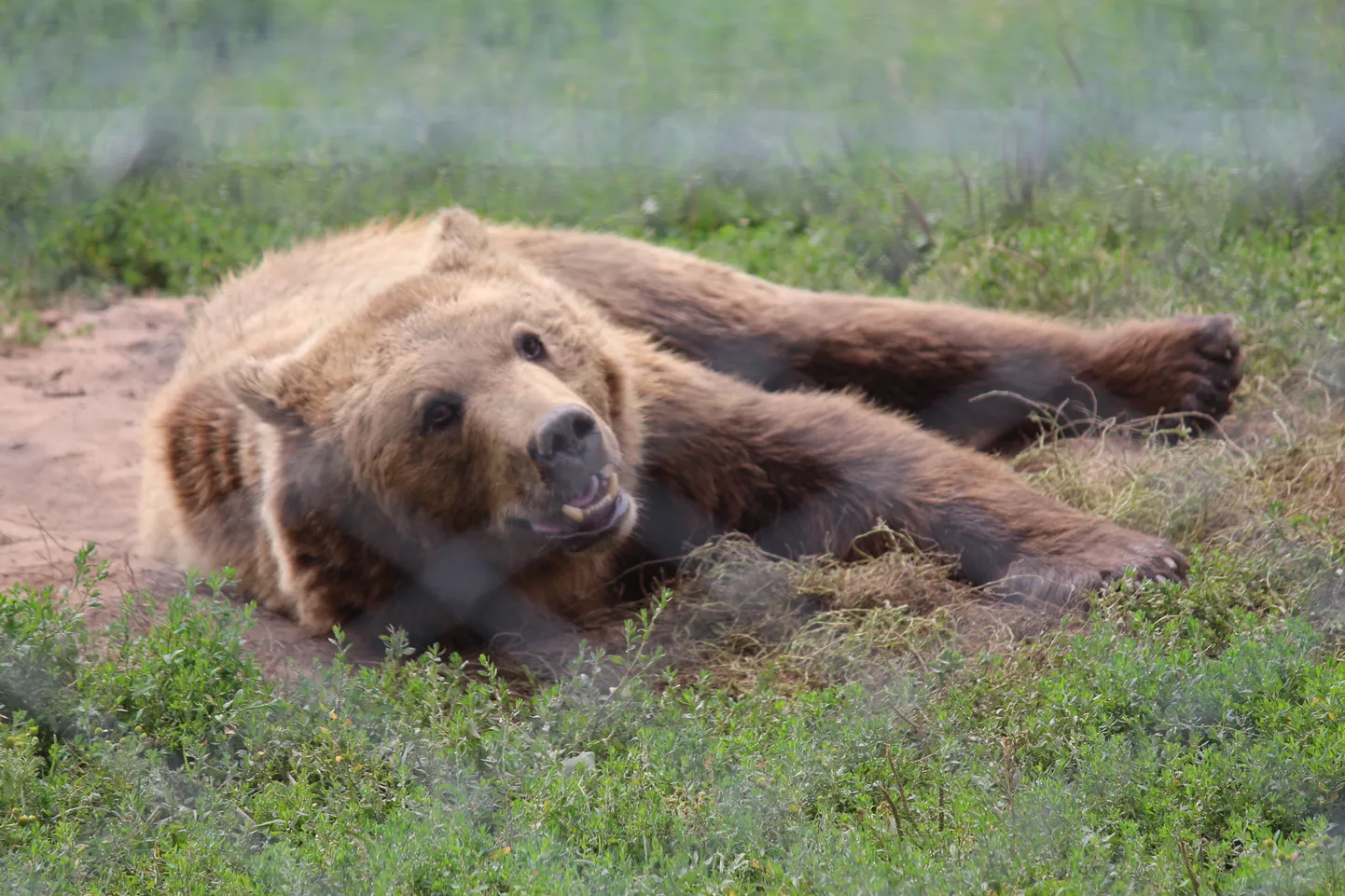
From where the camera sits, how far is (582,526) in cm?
360

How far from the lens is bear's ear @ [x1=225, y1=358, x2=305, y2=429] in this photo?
3799mm

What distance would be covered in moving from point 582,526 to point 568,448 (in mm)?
241

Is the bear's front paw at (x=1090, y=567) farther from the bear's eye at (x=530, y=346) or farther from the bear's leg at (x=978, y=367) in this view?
the bear's eye at (x=530, y=346)

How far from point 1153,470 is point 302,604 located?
8.29 ft

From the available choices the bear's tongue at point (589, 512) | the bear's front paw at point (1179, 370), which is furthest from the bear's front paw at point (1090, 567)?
the bear's tongue at point (589, 512)

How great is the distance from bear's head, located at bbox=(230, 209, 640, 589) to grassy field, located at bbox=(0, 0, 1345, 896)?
39 cm

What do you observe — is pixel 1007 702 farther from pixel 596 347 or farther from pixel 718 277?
pixel 718 277

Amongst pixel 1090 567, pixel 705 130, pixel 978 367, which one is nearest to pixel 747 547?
pixel 1090 567

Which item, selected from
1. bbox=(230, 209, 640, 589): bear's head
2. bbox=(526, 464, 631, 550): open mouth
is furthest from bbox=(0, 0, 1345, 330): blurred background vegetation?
bbox=(526, 464, 631, 550): open mouth

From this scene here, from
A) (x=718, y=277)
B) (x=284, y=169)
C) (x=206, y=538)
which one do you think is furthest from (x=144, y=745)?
(x=284, y=169)

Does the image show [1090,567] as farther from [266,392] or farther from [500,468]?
[266,392]

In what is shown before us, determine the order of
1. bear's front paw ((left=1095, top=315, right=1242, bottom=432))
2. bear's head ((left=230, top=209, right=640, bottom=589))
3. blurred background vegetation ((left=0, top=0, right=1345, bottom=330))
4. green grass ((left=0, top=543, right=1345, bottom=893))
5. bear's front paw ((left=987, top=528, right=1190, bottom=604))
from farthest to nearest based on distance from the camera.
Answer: blurred background vegetation ((left=0, top=0, right=1345, bottom=330)) → bear's front paw ((left=1095, top=315, right=1242, bottom=432)) → bear's front paw ((left=987, top=528, right=1190, bottom=604)) → bear's head ((left=230, top=209, right=640, bottom=589)) → green grass ((left=0, top=543, right=1345, bottom=893))

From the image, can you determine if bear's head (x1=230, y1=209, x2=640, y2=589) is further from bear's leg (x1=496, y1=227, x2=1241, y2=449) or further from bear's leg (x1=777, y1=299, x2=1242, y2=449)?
bear's leg (x1=777, y1=299, x2=1242, y2=449)

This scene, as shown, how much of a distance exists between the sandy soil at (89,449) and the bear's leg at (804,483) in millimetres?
1093
